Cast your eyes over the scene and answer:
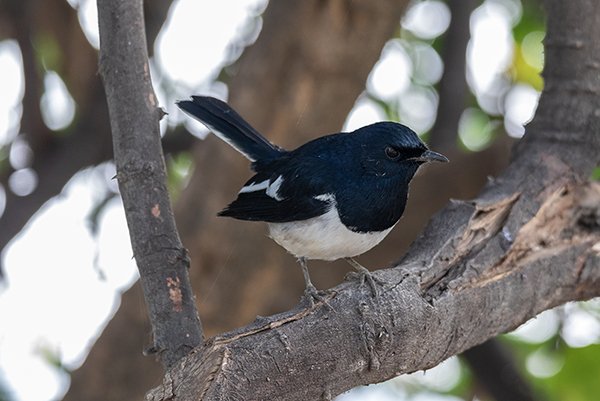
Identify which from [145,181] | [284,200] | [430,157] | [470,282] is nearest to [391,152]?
[430,157]

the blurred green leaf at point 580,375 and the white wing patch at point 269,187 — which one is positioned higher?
the white wing patch at point 269,187

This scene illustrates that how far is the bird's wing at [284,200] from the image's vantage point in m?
3.06

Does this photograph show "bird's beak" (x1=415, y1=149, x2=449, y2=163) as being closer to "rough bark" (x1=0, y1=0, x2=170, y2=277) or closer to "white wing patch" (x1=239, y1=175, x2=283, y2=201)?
"white wing patch" (x1=239, y1=175, x2=283, y2=201)

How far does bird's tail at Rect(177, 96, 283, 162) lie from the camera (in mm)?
3424

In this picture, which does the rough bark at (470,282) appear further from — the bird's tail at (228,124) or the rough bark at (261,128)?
the rough bark at (261,128)

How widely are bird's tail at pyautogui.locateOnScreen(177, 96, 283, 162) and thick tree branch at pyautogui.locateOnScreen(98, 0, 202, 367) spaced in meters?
0.55

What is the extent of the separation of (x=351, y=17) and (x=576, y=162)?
1.31 metres

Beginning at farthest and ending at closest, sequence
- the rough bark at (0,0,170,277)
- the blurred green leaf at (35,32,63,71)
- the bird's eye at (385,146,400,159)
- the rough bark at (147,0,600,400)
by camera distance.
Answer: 1. the blurred green leaf at (35,32,63,71)
2. the rough bark at (0,0,170,277)
3. the bird's eye at (385,146,400,159)
4. the rough bark at (147,0,600,400)

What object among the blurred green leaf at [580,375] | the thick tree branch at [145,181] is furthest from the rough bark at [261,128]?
A: the thick tree branch at [145,181]

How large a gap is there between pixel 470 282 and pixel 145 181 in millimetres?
988

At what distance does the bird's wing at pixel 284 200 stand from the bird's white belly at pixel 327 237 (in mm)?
27

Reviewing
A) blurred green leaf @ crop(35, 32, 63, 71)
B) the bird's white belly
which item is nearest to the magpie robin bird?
the bird's white belly

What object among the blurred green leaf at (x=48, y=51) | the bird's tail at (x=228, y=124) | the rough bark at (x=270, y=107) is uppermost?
the blurred green leaf at (x=48, y=51)

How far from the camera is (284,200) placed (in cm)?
312
